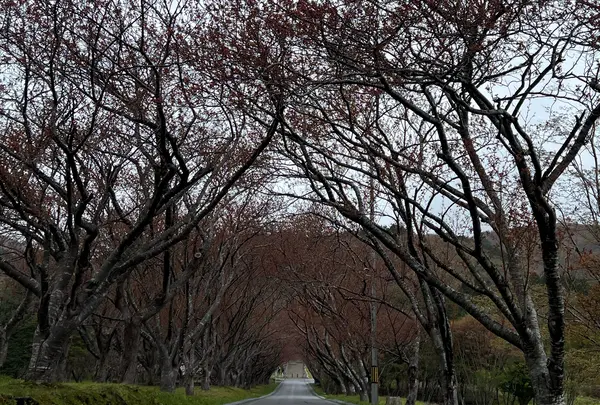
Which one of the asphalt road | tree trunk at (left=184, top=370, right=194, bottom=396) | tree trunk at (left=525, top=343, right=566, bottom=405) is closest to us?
tree trunk at (left=525, top=343, right=566, bottom=405)

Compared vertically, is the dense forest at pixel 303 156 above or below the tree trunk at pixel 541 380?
above

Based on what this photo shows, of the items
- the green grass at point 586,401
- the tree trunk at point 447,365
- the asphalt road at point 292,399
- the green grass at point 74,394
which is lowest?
the asphalt road at point 292,399

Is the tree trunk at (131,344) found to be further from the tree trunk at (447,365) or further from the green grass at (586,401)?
the green grass at (586,401)

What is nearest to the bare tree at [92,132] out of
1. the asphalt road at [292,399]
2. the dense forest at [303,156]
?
the dense forest at [303,156]

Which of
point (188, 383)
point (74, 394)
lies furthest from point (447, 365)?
point (188, 383)

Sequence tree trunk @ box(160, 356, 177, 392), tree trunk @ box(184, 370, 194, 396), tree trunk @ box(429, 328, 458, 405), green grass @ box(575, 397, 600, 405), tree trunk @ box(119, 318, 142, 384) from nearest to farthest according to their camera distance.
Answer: tree trunk @ box(429, 328, 458, 405), tree trunk @ box(119, 318, 142, 384), tree trunk @ box(160, 356, 177, 392), tree trunk @ box(184, 370, 194, 396), green grass @ box(575, 397, 600, 405)

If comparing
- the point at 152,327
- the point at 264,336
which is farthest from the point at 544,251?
the point at 264,336

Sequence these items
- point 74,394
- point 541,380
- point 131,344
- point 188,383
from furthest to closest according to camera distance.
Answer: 1. point 188,383
2. point 131,344
3. point 74,394
4. point 541,380

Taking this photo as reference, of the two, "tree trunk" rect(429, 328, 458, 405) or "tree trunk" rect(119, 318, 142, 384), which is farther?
"tree trunk" rect(119, 318, 142, 384)

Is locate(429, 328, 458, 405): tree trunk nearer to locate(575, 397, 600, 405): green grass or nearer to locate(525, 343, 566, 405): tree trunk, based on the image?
locate(525, 343, 566, 405): tree trunk

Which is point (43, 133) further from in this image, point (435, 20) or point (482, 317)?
point (482, 317)

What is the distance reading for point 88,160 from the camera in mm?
13195

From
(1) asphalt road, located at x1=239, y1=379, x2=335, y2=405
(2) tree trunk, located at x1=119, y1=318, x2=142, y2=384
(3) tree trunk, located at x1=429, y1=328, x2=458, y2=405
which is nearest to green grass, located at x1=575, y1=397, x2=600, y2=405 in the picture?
(1) asphalt road, located at x1=239, y1=379, x2=335, y2=405

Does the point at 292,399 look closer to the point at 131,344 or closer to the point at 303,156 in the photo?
the point at 131,344
